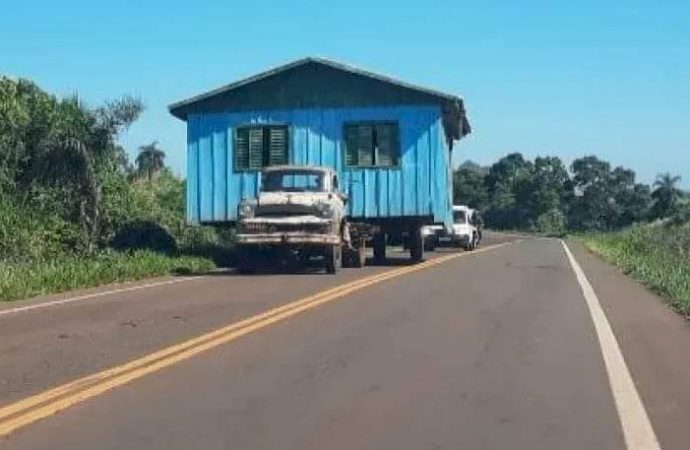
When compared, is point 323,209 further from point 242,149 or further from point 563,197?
point 563,197

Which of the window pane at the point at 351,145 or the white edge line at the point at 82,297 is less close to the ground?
the window pane at the point at 351,145

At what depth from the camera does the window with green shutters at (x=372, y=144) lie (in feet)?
96.3

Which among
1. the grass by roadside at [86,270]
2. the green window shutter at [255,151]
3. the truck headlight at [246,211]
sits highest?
the green window shutter at [255,151]

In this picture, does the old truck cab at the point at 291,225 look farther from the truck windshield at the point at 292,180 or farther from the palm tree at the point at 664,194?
the palm tree at the point at 664,194

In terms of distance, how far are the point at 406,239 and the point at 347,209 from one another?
3106 mm

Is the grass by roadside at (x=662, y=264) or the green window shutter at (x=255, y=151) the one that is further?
the green window shutter at (x=255, y=151)

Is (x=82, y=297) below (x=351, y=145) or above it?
below

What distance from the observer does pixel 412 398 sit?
28.3 feet

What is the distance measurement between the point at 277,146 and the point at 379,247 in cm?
393

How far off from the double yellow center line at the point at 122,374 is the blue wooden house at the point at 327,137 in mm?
13259

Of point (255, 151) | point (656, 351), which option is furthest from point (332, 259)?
point (656, 351)

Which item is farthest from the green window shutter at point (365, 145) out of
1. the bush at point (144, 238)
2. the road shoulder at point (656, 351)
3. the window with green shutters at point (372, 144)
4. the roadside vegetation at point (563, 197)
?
the roadside vegetation at point (563, 197)

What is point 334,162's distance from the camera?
2970 centimetres

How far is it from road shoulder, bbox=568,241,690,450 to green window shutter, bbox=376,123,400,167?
30.2ft
